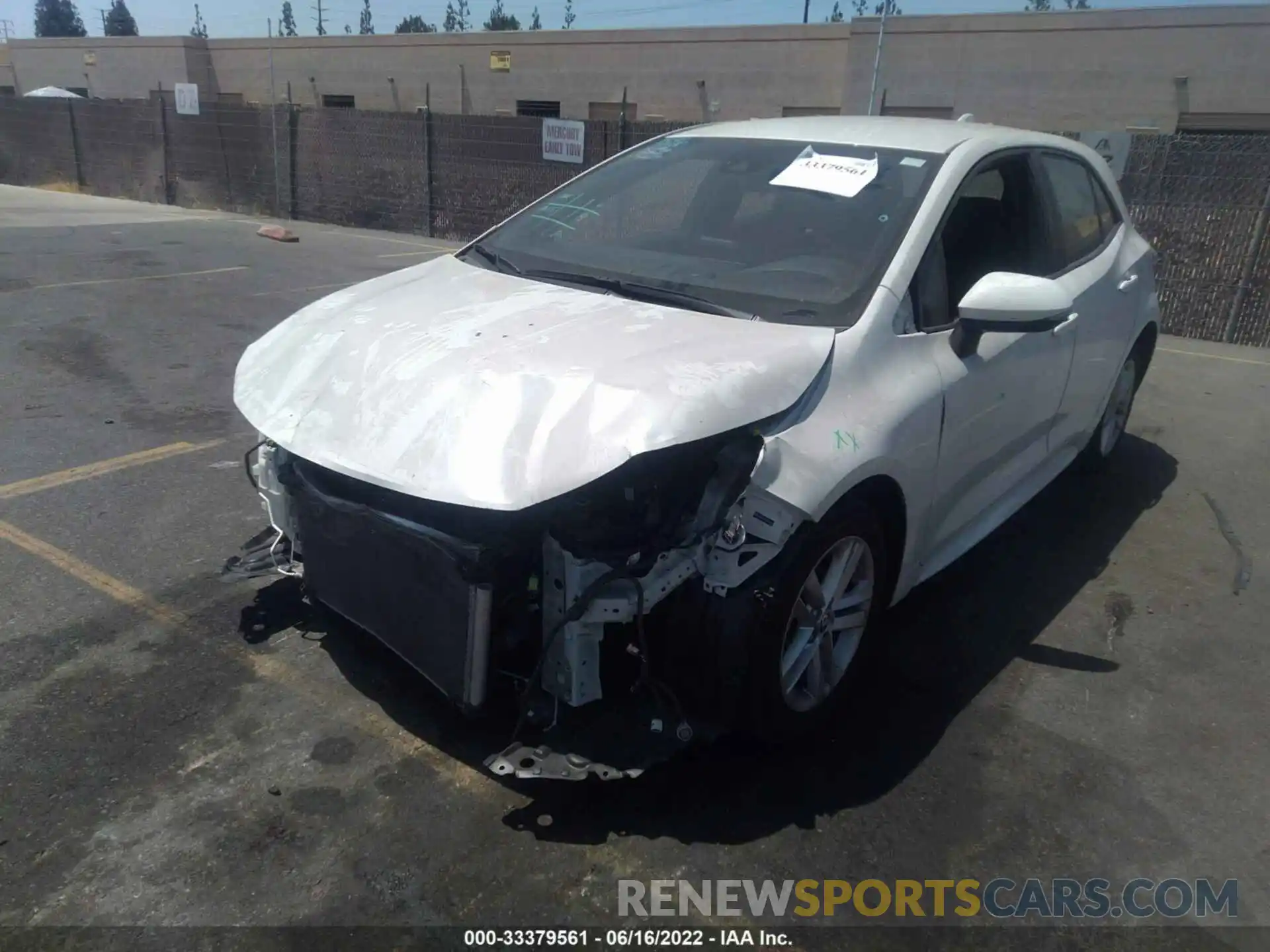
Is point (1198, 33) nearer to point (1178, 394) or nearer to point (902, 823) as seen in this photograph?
point (1178, 394)

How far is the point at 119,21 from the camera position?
10925 centimetres

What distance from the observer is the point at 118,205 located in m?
19.2

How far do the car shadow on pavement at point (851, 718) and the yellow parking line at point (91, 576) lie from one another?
0.67m

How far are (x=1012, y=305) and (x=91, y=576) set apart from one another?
11.7ft

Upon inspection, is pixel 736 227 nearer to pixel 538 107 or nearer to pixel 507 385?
pixel 507 385

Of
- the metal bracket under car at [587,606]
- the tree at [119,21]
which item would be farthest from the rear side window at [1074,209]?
the tree at [119,21]

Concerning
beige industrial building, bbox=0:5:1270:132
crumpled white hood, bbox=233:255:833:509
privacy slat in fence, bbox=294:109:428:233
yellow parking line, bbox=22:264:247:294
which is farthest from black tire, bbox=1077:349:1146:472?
privacy slat in fence, bbox=294:109:428:233

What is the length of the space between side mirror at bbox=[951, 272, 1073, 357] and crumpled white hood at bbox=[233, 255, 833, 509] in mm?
551

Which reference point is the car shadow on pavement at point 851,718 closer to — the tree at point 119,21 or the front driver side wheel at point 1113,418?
the front driver side wheel at point 1113,418

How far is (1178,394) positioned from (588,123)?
362 inches

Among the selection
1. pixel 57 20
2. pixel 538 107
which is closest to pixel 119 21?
pixel 57 20

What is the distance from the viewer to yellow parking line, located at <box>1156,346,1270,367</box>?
29.6 ft

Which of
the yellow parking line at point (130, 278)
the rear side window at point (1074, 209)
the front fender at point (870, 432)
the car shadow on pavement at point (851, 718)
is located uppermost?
the rear side window at point (1074, 209)

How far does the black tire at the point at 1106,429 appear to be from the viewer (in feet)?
17.1
